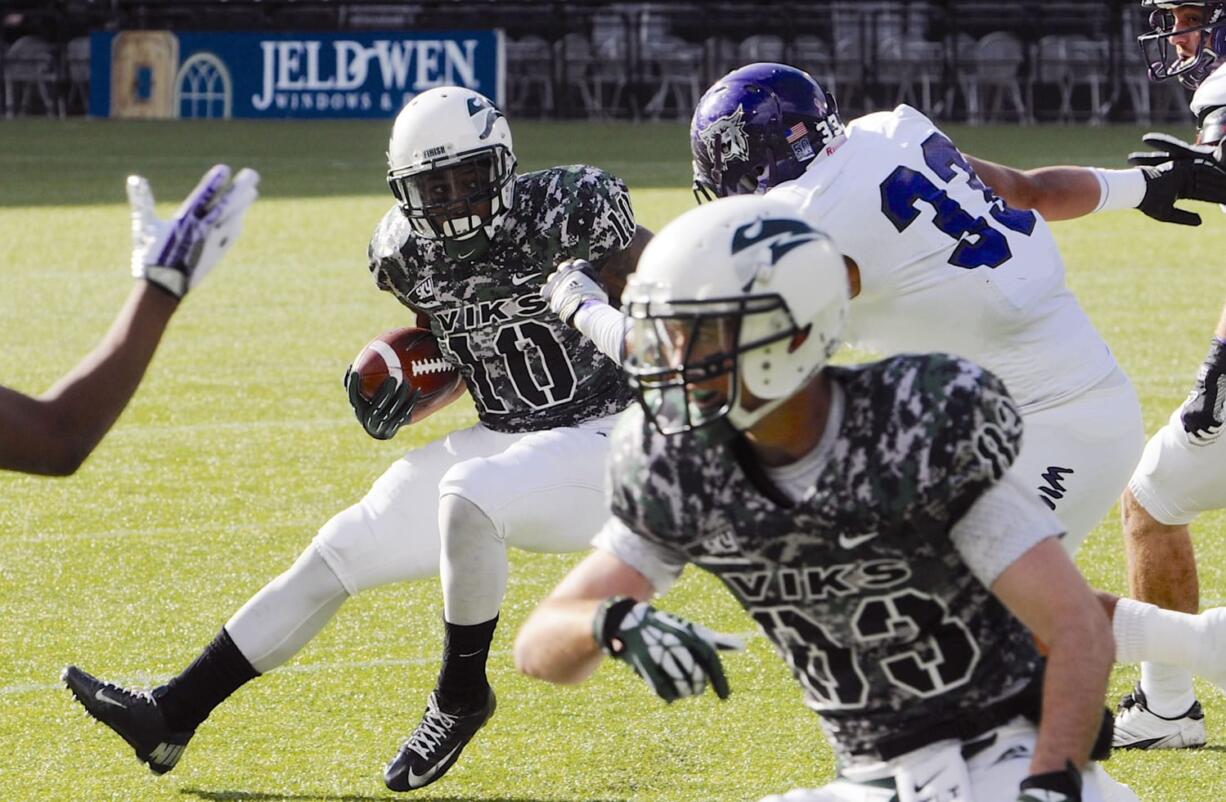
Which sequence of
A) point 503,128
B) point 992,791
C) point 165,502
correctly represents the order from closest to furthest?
point 992,791 < point 503,128 < point 165,502

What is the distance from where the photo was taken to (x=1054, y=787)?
7.95ft

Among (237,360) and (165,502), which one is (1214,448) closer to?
(165,502)

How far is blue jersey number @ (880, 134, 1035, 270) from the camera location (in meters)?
3.81

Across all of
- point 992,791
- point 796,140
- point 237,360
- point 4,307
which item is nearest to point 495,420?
point 796,140

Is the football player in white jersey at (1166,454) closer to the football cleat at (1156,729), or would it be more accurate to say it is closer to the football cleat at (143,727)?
the football cleat at (1156,729)

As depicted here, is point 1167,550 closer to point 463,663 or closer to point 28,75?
point 463,663

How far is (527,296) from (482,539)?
699 millimetres

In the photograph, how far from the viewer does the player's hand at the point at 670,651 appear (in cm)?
245

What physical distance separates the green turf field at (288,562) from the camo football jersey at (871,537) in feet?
3.99

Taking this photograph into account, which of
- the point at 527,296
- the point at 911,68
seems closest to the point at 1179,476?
the point at 527,296

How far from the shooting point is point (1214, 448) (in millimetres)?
4078

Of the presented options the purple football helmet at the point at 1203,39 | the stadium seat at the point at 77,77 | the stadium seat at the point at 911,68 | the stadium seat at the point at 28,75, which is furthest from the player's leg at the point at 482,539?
the stadium seat at the point at 28,75

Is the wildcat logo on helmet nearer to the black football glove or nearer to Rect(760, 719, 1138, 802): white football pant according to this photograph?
the black football glove

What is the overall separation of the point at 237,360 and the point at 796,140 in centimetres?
517
